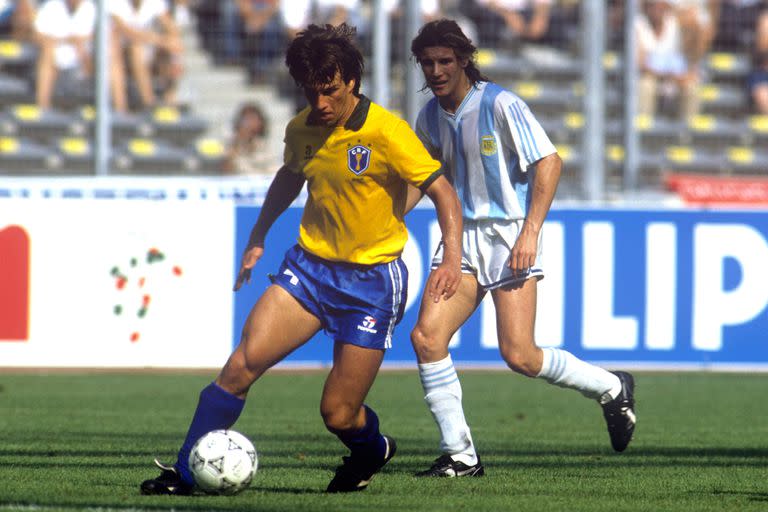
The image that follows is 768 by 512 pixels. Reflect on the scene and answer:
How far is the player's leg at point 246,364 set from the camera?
6.03 meters

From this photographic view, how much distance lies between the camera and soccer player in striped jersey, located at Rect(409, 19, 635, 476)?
700 centimetres

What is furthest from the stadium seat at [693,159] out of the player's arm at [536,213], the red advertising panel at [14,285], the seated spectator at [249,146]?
the player's arm at [536,213]

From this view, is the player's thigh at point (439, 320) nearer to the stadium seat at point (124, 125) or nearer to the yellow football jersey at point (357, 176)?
the yellow football jersey at point (357, 176)

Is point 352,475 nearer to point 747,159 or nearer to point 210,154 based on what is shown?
point 210,154

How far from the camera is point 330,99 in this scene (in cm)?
599

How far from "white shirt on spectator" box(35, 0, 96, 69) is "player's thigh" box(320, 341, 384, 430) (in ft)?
32.1

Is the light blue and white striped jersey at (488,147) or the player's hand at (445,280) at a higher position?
the light blue and white striped jersey at (488,147)

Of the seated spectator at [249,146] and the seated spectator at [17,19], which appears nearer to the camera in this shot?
the seated spectator at [17,19]

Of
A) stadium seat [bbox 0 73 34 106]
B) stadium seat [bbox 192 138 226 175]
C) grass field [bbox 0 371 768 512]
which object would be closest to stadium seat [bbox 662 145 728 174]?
grass field [bbox 0 371 768 512]

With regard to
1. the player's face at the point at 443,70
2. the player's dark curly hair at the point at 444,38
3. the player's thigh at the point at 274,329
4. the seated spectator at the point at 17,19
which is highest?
the seated spectator at the point at 17,19

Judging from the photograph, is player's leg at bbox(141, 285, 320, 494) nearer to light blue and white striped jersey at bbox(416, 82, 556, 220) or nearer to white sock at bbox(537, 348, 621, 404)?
light blue and white striped jersey at bbox(416, 82, 556, 220)

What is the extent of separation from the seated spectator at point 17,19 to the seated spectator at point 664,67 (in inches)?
252

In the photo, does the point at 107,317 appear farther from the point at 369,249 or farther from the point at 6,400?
the point at 369,249

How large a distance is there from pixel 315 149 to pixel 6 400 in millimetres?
5247
